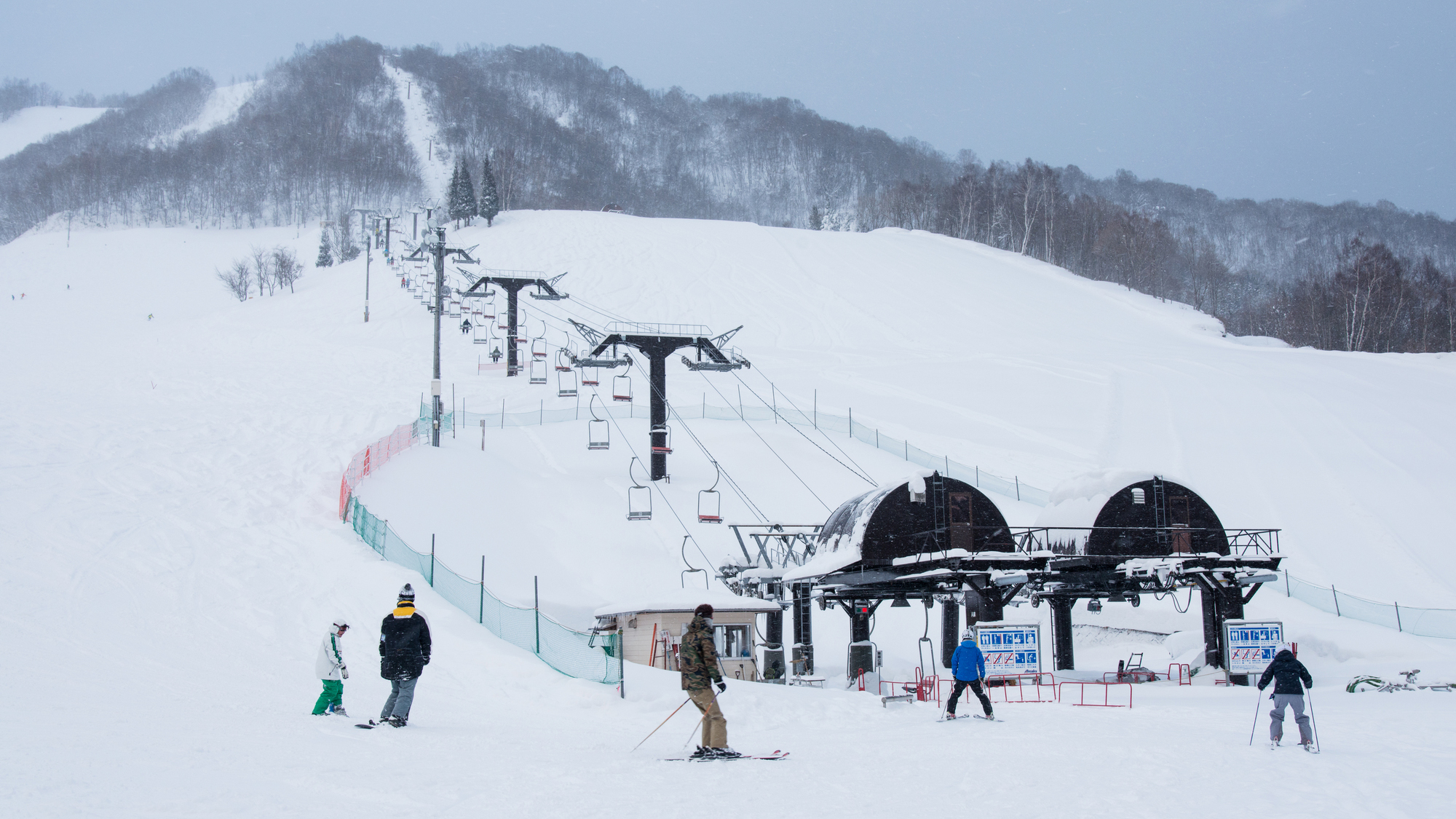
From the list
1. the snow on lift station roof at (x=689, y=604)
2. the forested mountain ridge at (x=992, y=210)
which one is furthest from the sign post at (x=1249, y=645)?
the forested mountain ridge at (x=992, y=210)

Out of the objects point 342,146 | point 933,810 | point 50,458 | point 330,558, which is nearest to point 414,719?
point 933,810

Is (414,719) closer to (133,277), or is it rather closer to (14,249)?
(133,277)

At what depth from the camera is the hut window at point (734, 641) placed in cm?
2186

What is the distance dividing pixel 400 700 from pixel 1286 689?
894 cm

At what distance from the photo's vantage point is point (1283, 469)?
3512 centimetres

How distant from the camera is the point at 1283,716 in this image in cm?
1005

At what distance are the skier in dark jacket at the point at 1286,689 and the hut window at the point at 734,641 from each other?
13.1 metres

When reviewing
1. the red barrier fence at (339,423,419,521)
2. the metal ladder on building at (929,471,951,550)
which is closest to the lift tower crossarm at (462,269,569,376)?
the red barrier fence at (339,423,419,521)

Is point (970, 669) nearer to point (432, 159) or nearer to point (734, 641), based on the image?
point (734, 641)

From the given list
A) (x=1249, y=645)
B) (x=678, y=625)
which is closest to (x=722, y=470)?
(x=678, y=625)

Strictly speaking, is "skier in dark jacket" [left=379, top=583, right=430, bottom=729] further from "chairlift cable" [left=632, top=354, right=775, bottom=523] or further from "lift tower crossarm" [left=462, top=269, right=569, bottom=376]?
"lift tower crossarm" [left=462, top=269, right=569, bottom=376]

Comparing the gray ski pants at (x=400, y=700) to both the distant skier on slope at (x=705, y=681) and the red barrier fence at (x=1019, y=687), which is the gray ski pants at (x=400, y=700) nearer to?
the distant skier on slope at (x=705, y=681)

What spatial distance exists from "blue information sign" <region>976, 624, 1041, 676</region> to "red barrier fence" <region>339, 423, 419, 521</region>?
1593 cm

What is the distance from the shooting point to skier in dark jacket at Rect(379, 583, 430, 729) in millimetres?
10148
